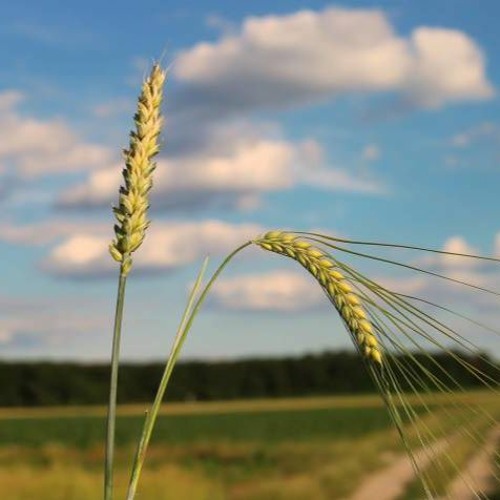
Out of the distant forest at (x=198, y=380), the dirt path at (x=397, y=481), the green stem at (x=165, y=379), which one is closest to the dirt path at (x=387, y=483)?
the dirt path at (x=397, y=481)

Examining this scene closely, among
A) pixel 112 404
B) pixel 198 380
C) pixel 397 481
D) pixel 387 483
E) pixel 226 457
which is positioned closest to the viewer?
pixel 112 404

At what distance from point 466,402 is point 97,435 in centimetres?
4305

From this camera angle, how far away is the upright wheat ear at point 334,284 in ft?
4.69

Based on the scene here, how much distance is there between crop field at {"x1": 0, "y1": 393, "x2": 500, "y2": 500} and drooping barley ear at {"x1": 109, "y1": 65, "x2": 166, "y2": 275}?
467mm

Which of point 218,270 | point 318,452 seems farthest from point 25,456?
point 218,270

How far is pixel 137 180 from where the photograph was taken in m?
1.48

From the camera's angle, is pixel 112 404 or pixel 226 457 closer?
pixel 112 404

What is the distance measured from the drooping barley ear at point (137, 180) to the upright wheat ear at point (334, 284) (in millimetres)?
186

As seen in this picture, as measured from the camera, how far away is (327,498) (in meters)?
17.9

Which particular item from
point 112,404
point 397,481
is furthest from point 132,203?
point 397,481

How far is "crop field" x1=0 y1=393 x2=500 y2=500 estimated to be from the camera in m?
16.8

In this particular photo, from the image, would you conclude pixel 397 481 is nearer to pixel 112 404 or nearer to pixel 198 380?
pixel 112 404

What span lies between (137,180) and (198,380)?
3061 inches

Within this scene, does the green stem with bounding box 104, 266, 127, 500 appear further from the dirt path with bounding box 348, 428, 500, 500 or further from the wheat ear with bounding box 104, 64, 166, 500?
the dirt path with bounding box 348, 428, 500, 500
